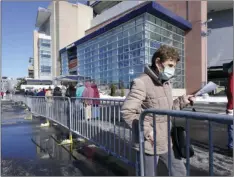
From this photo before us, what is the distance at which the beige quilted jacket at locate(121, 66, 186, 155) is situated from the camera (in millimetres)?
2186

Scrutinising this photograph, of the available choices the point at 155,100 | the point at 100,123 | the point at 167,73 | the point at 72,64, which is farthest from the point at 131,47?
the point at 155,100

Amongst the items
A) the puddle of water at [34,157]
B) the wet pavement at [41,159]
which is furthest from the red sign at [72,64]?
the wet pavement at [41,159]

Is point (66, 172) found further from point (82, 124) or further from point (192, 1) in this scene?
point (192, 1)

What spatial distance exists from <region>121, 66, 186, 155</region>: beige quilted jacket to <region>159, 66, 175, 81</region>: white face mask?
0.07m

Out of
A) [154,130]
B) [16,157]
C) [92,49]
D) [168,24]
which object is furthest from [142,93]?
[92,49]

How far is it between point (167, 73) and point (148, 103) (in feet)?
1.30

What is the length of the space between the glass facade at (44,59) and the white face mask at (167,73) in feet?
216

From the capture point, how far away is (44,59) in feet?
216

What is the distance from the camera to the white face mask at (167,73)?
2.29 metres

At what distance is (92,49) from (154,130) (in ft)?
107

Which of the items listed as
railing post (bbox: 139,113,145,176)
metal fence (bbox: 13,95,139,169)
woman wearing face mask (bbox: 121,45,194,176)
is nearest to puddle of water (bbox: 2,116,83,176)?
metal fence (bbox: 13,95,139,169)

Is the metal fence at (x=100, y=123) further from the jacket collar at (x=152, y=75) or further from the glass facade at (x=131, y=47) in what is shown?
the glass facade at (x=131, y=47)

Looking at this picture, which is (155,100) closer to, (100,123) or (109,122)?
(109,122)

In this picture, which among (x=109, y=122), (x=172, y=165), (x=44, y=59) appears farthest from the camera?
(x=44, y=59)
